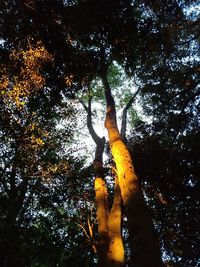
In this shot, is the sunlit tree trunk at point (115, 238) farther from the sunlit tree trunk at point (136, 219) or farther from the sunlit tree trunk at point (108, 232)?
the sunlit tree trunk at point (136, 219)

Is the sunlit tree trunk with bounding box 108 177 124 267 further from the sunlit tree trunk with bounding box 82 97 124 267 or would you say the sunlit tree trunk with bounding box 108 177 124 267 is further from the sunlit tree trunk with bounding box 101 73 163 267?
A: the sunlit tree trunk with bounding box 101 73 163 267

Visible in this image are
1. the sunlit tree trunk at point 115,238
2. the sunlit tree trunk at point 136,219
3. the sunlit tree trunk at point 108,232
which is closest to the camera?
the sunlit tree trunk at point 136,219

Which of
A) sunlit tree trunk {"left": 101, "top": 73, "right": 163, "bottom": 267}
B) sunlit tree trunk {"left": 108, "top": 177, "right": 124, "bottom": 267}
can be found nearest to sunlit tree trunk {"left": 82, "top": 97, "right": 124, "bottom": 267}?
sunlit tree trunk {"left": 108, "top": 177, "right": 124, "bottom": 267}

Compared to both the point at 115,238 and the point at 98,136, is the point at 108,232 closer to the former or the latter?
the point at 115,238

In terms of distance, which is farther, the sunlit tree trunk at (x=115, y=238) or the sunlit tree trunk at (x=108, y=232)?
the sunlit tree trunk at (x=108, y=232)

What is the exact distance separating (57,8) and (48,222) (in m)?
11.1

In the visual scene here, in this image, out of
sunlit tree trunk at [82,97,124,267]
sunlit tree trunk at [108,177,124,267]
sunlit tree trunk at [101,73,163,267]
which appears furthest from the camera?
sunlit tree trunk at [82,97,124,267]

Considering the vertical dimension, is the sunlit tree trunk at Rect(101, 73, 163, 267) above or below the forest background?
below

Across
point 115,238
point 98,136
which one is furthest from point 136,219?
point 98,136

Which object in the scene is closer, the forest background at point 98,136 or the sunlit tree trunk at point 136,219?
the sunlit tree trunk at point 136,219

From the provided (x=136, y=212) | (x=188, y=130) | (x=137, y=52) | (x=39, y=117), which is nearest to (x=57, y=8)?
(x=137, y=52)

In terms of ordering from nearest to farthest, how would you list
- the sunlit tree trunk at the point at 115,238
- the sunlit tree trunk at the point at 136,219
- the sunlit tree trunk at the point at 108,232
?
the sunlit tree trunk at the point at 136,219
the sunlit tree trunk at the point at 115,238
the sunlit tree trunk at the point at 108,232

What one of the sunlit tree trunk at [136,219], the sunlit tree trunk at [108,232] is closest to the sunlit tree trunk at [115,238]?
the sunlit tree trunk at [108,232]

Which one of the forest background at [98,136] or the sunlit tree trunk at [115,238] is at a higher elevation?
the forest background at [98,136]
